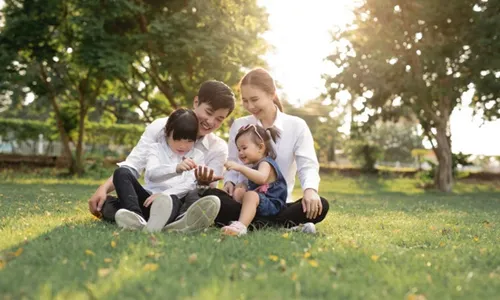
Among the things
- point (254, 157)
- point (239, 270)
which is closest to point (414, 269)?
point (239, 270)

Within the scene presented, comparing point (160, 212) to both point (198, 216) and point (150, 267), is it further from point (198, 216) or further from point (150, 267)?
point (150, 267)

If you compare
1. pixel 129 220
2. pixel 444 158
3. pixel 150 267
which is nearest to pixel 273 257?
pixel 150 267

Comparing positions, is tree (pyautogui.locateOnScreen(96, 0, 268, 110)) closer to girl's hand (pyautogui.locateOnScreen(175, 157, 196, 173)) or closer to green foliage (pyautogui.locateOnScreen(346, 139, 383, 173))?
girl's hand (pyautogui.locateOnScreen(175, 157, 196, 173))

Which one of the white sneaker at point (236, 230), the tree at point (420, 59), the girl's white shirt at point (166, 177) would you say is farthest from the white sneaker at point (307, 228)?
the tree at point (420, 59)

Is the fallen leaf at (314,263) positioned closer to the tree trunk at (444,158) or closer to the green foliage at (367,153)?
the tree trunk at (444,158)

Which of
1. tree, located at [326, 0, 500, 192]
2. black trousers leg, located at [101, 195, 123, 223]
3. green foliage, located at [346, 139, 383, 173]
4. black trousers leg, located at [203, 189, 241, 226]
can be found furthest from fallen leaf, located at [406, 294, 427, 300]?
green foliage, located at [346, 139, 383, 173]

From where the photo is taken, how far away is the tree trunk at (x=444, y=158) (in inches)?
861

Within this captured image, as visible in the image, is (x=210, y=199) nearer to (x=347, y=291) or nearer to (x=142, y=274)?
(x=142, y=274)

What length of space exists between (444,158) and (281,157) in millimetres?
17349

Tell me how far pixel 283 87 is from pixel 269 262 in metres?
16.0

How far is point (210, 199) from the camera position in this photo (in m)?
4.92

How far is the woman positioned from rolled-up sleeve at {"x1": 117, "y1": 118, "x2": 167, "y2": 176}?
2.38ft

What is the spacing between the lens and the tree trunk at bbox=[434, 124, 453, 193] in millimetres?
21859

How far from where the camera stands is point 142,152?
5809 millimetres
